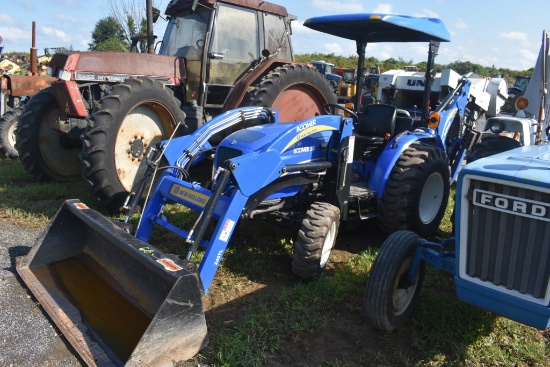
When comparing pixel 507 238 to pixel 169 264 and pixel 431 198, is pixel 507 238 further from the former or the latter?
pixel 431 198

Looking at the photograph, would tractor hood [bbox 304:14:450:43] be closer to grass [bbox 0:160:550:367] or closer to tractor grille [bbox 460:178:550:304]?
grass [bbox 0:160:550:367]

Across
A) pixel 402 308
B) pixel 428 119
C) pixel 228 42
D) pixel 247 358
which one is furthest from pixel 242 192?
pixel 228 42

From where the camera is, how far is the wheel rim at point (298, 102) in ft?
20.2

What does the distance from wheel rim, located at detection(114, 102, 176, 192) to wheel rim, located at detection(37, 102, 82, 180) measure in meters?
1.57

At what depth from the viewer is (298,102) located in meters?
6.37

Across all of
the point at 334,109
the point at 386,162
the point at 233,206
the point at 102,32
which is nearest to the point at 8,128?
the point at 334,109

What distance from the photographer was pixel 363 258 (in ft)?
14.2

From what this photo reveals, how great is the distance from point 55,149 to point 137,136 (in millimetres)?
1818

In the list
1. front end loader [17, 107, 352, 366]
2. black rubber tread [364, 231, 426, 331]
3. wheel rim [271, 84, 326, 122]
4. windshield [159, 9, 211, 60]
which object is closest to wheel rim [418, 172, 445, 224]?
front end loader [17, 107, 352, 366]

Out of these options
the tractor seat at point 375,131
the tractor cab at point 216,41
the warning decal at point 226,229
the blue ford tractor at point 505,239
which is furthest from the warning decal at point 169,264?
the tractor cab at point 216,41

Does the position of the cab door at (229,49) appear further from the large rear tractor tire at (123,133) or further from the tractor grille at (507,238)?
the tractor grille at (507,238)

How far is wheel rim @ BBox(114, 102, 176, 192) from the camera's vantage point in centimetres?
509

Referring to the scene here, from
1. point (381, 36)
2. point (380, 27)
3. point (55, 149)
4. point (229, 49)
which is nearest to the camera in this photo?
point (380, 27)

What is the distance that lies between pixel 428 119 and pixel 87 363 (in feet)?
13.9
